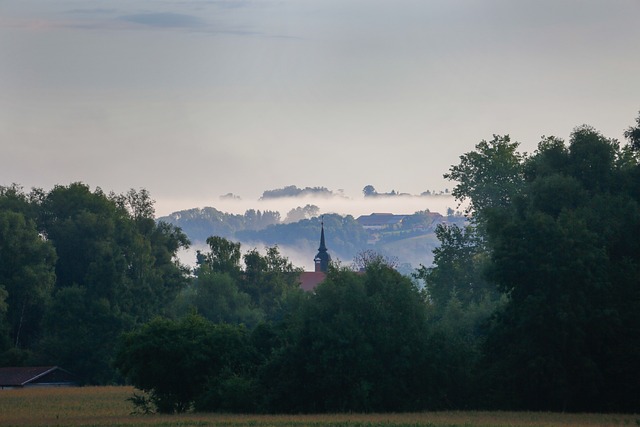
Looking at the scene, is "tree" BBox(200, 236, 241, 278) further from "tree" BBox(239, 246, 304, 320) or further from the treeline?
the treeline

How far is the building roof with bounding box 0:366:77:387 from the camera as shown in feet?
327

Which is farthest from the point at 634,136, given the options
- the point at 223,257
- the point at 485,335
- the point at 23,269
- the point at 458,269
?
the point at 223,257

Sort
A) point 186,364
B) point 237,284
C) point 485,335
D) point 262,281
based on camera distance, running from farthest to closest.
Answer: point 262,281 < point 237,284 < point 485,335 < point 186,364

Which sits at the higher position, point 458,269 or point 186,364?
point 458,269

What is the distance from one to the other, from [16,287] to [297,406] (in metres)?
56.6

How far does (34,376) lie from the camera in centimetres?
10106

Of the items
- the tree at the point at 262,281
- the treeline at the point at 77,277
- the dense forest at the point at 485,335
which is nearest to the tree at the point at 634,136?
the dense forest at the point at 485,335

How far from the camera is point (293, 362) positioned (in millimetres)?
59812

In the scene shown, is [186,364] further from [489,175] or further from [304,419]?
[489,175]

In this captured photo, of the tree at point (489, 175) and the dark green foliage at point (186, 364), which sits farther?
the tree at point (489, 175)

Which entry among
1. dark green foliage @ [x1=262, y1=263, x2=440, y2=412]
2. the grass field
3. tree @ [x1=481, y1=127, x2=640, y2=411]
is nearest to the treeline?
the grass field

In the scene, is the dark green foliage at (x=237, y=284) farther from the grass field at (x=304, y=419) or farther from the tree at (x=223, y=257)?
the grass field at (x=304, y=419)

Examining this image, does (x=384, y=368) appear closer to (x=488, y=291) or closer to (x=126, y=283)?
(x=488, y=291)

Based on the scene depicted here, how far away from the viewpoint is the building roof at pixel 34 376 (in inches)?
3925
